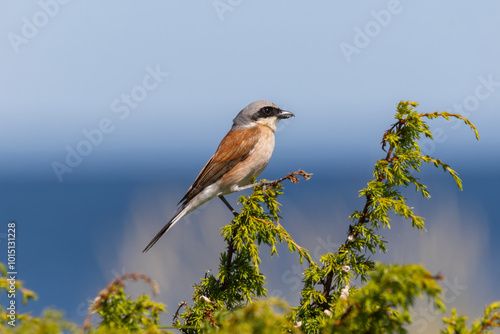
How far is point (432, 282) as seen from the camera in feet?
4.34

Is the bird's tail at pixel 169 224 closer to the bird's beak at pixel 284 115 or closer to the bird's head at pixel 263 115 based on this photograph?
the bird's head at pixel 263 115

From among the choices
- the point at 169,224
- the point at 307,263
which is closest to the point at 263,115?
the point at 169,224

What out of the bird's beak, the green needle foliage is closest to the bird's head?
the bird's beak

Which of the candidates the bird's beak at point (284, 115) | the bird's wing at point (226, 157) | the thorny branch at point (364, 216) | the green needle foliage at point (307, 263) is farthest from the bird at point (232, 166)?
the thorny branch at point (364, 216)

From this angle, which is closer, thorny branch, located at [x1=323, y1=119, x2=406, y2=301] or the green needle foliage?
the green needle foliage

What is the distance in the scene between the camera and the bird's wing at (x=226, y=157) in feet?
17.0

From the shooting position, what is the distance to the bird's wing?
5.20 metres

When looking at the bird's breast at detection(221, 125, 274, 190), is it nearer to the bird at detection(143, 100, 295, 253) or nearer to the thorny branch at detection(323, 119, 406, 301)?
the bird at detection(143, 100, 295, 253)

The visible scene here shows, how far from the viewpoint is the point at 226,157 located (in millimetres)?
5309

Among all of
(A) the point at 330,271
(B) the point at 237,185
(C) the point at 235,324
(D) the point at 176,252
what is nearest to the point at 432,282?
(C) the point at 235,324

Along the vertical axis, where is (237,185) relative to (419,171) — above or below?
above

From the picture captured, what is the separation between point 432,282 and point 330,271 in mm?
1424

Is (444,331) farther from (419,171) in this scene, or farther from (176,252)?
(176,252)

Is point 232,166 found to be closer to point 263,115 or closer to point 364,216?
point 263,115
